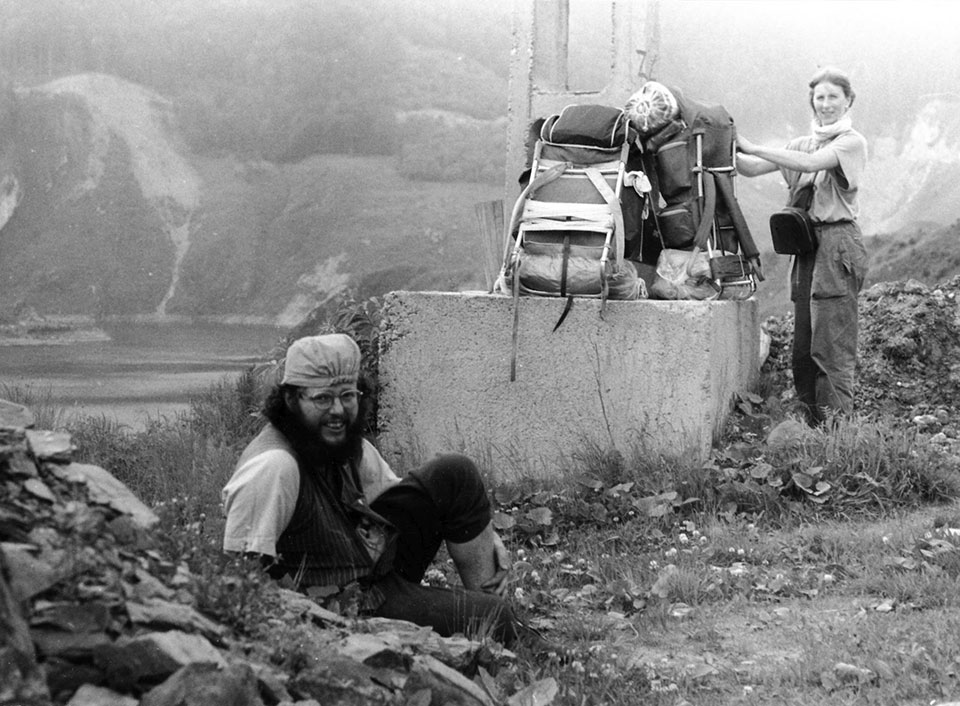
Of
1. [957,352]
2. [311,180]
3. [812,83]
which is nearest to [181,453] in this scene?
[812,83]

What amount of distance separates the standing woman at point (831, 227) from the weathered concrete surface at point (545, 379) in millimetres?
608

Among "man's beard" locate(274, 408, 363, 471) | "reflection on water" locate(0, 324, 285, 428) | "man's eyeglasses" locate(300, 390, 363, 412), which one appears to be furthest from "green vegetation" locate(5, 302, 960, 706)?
"reflection on water" locate(0, 324, 285, 428)

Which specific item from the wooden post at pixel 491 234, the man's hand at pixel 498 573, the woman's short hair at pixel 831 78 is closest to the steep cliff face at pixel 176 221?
the wooden post at pixel 491 234

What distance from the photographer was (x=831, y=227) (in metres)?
6.78

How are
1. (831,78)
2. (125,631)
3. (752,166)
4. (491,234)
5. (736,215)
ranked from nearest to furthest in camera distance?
(125,631) < (831,78) < (736,215) < (752,166) < (491,234)

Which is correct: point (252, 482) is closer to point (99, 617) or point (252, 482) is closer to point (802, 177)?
point (99, 617)

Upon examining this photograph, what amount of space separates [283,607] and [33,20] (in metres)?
18.3

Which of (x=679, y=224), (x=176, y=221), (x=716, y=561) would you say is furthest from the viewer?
(x=176, y=221)

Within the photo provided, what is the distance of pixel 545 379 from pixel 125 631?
407 cm

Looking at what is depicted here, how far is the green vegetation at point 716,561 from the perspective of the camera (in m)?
3.56

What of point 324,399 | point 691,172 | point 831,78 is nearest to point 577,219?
point 691,172

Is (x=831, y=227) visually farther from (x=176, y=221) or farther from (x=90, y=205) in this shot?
(x=90, y=205)

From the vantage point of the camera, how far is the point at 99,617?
2510 mm

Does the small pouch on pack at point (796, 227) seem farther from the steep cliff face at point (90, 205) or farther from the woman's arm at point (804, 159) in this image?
the steep cliff face at point (90, 205)
